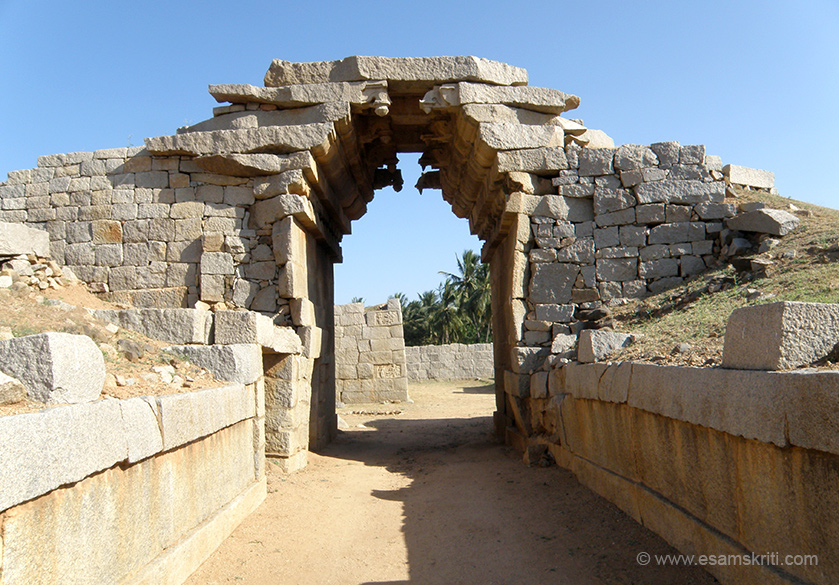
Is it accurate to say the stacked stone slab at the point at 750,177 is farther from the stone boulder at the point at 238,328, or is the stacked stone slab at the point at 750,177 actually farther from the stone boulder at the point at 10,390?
the stone boulder at the point at 10,390

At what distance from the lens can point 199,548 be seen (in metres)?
4.29

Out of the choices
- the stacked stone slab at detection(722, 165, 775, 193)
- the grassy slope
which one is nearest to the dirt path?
the grassy slope

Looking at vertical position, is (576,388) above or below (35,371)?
below

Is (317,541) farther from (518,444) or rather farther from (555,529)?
(518,444)

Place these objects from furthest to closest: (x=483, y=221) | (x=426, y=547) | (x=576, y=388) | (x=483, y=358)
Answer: (x=483, y=358) → (x=483, y=221) → (x=576, y=388) → (x=426, y=547)

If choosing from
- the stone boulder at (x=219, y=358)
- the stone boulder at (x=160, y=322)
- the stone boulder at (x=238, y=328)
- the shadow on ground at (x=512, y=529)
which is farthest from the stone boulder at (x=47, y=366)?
the stone boulder at (x=238, y=328)

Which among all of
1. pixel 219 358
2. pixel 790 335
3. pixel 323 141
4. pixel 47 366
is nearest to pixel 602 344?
pixel 790 335

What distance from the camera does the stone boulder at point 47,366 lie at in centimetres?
321

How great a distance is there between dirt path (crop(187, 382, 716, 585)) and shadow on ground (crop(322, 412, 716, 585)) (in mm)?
10

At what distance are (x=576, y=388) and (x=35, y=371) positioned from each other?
4797mm

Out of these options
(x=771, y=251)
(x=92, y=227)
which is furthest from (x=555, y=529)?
(x=92, y=227)

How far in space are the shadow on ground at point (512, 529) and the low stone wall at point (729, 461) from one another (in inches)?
8.8

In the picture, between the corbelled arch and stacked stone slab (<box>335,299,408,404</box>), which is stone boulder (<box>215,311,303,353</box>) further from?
stacked stone slab (<box>335,299,408,404</box>)

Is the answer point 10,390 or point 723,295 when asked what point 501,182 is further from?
point 10,390
